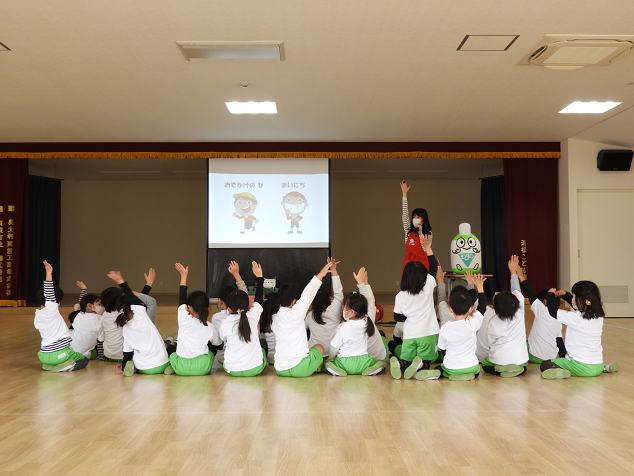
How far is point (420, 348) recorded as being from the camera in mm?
4055

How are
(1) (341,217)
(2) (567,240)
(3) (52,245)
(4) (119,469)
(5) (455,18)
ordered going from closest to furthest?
(4) (119,469) < (5) (455,18) < (2) (567,240) < (3) (52,245) < (1) (341,217)

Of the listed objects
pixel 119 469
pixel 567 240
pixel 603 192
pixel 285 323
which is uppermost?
pixel 603 192

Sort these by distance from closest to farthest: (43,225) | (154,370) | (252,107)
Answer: (154,370), (252,107), (43,225)

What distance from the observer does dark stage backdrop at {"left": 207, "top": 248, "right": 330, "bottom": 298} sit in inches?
314

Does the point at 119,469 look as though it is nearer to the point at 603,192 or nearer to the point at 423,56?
the point at 423,56

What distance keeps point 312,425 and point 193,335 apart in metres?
1.51

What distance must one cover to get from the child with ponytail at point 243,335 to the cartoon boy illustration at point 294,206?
3.99m

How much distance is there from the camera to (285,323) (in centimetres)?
387

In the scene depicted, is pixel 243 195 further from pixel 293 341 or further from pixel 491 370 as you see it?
pixel 491 370

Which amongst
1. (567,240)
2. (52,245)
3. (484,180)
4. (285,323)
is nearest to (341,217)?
(484,180)

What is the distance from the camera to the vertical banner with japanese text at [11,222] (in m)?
8.05

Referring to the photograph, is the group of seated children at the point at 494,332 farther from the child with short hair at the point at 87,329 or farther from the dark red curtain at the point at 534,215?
the dark red curtain at the point at 534,215

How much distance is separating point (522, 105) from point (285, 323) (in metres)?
3.98

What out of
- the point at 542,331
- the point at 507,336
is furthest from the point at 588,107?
the point at 507,336
